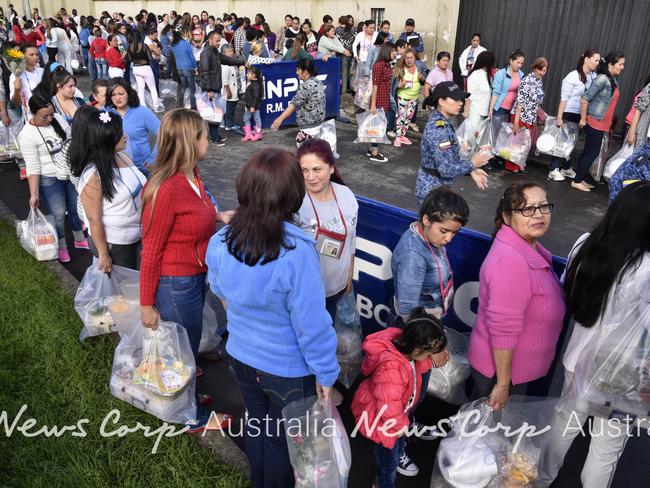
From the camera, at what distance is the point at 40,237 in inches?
208

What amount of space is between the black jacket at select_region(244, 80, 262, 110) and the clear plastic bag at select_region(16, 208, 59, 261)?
4.71 m

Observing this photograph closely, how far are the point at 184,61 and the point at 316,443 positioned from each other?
11017mm

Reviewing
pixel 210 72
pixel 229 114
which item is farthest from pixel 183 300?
pixel 229 114

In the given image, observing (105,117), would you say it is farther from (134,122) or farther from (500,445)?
(500,445)

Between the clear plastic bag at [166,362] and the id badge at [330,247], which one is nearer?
the clear plastic bag at [166,362]

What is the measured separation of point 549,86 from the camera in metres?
A: 11.0

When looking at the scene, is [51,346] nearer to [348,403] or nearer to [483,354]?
[348,403]

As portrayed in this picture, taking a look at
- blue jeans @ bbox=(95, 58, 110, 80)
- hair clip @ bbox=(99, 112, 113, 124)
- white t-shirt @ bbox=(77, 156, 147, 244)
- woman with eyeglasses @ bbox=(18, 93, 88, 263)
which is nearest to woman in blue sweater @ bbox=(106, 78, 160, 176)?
woman with eyeglasses @ bbox=(18, 93, 88, 263)

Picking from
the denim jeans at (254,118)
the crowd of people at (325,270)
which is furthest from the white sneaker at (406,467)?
the denim jeans at (254,118)

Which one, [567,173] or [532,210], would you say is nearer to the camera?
[532,210]

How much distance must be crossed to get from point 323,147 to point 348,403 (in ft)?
5.62

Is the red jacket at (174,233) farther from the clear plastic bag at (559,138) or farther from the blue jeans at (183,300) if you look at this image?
the clear plastic bag at (559,138)

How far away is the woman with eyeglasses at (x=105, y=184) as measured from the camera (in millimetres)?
3256

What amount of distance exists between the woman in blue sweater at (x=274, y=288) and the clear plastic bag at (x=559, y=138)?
6.78 m
